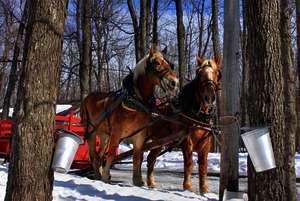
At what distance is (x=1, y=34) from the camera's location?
18.2 meters

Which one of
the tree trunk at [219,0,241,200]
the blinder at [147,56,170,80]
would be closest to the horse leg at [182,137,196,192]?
the blinder at [147,56,170,80]

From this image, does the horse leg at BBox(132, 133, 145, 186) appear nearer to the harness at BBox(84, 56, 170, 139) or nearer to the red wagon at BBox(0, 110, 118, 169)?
the harness at BBox(84, 56, 170, 139)

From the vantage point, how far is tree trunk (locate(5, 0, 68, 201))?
3061 millimetres

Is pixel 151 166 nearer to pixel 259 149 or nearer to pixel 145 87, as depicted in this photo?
pixel 145 87

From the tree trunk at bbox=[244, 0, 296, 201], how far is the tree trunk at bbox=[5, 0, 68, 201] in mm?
2242

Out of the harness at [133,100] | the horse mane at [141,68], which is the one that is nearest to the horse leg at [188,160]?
the harness at [133,100]

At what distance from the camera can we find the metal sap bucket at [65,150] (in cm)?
303

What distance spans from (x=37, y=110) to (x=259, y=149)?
2268 mm

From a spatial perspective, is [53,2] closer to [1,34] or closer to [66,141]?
[66,141]

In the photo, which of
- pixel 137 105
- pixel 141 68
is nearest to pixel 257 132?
pixel 137 105

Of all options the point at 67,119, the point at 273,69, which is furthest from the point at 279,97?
the point at 67,119

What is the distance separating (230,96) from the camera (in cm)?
416

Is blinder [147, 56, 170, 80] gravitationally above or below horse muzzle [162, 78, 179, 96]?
above

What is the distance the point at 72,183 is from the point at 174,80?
2.50m
